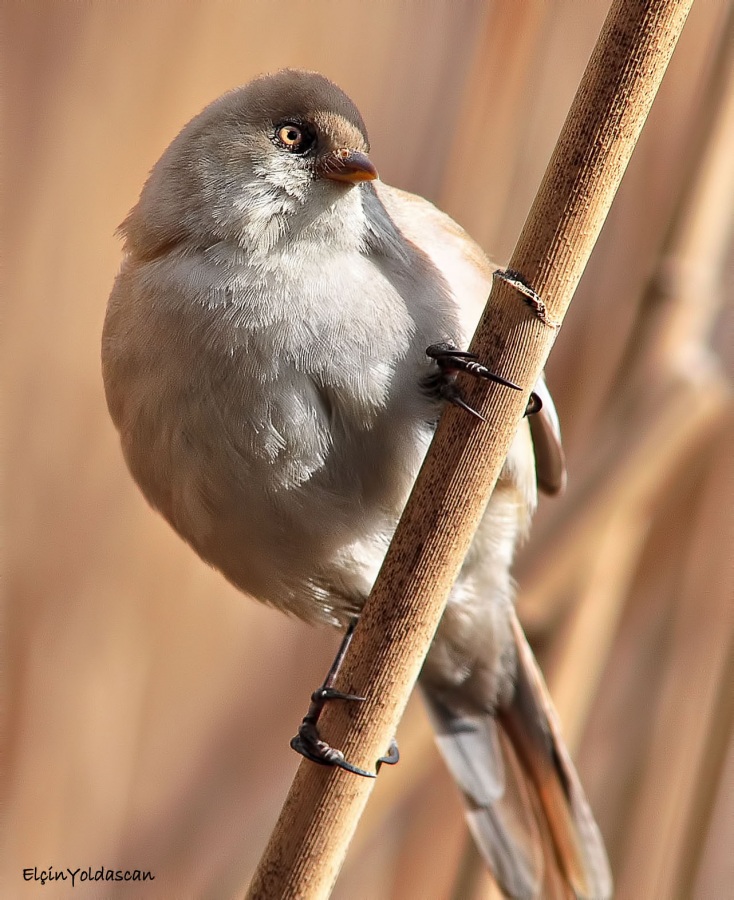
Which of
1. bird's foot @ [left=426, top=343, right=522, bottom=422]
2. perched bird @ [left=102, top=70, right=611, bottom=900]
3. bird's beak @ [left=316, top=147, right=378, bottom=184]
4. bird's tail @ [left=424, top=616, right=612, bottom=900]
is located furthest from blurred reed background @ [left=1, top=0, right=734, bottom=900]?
bird's beak @ [left=316, top=147, right=378, bottom=184]

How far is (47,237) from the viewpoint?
2.30 m

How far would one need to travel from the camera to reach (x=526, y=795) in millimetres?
2270

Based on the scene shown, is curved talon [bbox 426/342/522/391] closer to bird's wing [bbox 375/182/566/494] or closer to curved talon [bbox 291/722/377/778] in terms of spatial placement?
bird's wing [bbox 375/182/566/494]

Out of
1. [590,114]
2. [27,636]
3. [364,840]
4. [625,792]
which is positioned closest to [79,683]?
[27,636]

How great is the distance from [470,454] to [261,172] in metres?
0.74

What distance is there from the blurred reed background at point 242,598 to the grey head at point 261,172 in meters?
0.58

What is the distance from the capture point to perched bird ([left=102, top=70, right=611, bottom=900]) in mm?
1622

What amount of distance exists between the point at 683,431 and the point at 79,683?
1564 mm

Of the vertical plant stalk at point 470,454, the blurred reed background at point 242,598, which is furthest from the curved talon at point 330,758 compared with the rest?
the blurred reed background at point 242,598

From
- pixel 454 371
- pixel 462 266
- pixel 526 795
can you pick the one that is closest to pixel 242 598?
pixel 526 795

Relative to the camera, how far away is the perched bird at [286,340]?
1.62m

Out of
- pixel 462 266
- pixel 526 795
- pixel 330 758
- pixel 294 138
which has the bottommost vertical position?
pixel 526 795

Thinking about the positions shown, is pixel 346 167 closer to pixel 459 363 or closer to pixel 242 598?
pixel 459 363

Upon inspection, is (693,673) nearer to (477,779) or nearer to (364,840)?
(477,779)
